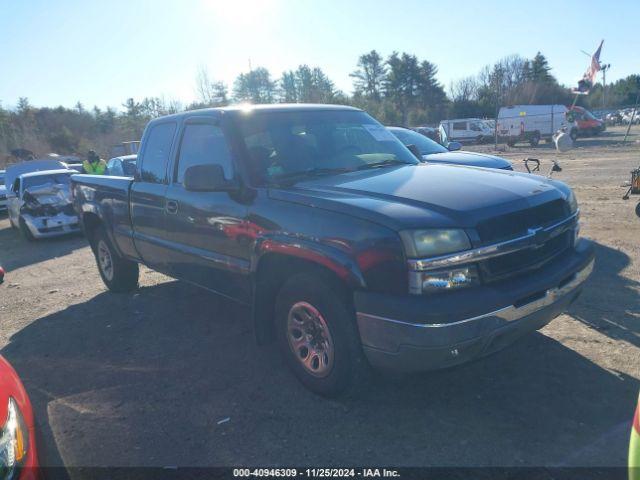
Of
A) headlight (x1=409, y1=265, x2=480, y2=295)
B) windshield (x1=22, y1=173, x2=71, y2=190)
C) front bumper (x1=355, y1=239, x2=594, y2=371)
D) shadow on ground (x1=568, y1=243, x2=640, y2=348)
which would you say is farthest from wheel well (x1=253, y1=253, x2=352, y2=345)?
windshield (x1=22, y1=173, x2=71, y2=190)

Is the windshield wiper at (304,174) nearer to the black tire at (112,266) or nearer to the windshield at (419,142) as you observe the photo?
the black tire at (112,266)

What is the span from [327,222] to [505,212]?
1.09 m

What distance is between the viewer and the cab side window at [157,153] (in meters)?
4.88

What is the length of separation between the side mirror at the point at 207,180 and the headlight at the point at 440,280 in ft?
5.35

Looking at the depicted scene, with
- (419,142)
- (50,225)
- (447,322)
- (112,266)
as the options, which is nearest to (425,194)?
(447,322)

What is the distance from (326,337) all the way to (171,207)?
2120 millimetres

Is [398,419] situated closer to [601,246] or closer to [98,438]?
[98,438]

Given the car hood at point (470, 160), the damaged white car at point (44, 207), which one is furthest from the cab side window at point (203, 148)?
the damaged white car at point (44, 207)

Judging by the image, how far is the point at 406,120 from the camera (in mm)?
56625

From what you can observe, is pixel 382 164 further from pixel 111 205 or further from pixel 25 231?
pixel 25 231

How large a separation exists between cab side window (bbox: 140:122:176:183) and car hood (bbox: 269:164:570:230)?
5.86ft

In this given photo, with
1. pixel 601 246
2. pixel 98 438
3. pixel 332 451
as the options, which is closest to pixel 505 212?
pixel 332 451

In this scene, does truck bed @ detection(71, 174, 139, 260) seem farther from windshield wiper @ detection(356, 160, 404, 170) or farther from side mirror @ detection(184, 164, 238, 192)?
windshield wiper @ detection(356, 160, 404, 170)

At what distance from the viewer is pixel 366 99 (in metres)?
59.4
